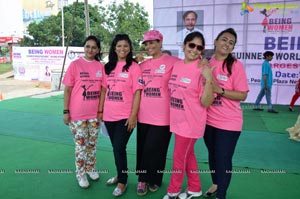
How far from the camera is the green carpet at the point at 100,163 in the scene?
9.62 ft

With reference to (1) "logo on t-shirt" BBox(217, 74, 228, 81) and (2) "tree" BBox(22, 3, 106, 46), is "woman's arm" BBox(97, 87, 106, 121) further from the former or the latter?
(2) "tree" BBox(22, 3, 106, 46)

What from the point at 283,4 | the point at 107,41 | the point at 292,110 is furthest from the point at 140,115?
the point at 107,41

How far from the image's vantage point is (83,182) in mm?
3014

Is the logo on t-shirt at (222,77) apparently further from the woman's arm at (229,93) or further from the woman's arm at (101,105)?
the woman's arm at (101,105)

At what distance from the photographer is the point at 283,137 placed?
4.96m

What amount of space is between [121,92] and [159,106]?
372 mm

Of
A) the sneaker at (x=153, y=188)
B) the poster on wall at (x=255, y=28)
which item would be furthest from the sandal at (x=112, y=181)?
the poster on wall at (x=255, y=28)

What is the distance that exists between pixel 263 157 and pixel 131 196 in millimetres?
2044

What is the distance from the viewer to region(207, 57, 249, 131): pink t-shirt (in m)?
2.26

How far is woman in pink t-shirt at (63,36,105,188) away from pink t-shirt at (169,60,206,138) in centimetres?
85

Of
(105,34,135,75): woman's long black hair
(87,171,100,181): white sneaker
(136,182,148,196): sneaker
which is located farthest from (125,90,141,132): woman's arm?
(87,171,100,181): white sneaker

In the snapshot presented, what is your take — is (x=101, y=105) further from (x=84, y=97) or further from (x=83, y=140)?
(x=83, y=140)

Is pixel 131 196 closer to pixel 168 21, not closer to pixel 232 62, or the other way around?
pixel 232 62

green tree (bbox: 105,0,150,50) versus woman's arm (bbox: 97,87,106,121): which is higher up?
green tree (bbox: 105,0,150,50)
